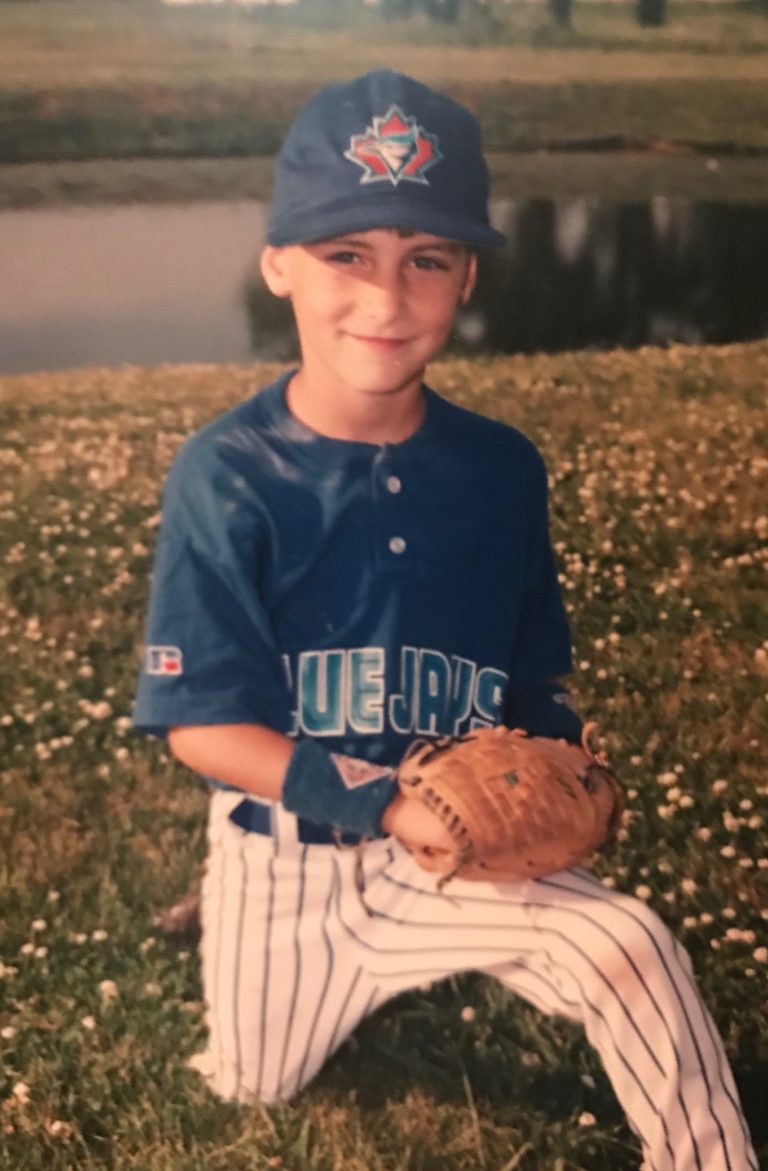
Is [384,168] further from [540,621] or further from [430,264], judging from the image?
[540,621]

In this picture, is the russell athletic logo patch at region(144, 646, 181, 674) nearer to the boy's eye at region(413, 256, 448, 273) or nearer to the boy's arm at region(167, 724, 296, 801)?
the boy's arm at region(167, 724, 296, 801)

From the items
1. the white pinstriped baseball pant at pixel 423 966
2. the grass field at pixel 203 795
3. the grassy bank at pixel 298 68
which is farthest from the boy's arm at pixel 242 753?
the grassy bank at pixel 298 68

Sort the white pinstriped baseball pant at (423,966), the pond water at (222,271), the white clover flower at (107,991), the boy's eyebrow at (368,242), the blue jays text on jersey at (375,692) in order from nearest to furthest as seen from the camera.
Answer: the white pinstriped baseball pant at (423,966) < the boy's eyebrow at (368,242) < the blue jays text on jersey at (375,692) < the white clover flower at (107,991) < the pond water at (222,271)

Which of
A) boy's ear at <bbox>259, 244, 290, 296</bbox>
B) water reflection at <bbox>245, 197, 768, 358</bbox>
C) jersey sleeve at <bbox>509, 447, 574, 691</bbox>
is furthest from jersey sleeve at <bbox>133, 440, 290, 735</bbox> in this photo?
water reflection at <bbox>245, 197, 768, 358</bbox>

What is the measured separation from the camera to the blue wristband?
4.16ft

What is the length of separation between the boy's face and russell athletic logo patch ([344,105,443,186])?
61 mm

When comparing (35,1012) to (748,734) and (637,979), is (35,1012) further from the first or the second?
(748,734)

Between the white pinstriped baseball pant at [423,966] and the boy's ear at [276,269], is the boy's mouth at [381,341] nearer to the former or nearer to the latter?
the boy's ear at [276,269]

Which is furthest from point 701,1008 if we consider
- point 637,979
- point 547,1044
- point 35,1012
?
point 35,1012

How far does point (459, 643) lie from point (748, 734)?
67 cm

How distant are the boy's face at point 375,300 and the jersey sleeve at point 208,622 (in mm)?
199

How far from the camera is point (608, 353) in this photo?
2115mm

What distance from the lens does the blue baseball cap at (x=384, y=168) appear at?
1250mm

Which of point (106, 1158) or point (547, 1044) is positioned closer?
point (106, 1158)
